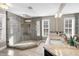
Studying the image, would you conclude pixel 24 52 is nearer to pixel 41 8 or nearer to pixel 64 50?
pixel 64 50

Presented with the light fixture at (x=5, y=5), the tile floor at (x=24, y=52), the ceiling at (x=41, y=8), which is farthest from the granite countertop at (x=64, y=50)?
the light fixture at (x=5, y=5)

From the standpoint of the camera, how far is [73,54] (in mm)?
2172

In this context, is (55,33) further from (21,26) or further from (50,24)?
(21,26)

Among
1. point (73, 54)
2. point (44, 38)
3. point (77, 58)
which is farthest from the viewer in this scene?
point (44, 38)

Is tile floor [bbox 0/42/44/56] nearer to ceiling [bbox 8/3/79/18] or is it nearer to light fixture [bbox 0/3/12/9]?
ceiling [bbox 8/3/79/18]

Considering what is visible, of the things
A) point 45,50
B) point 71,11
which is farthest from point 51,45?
point 71,11

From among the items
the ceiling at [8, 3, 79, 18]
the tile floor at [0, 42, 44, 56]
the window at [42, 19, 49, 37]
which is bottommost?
the tile floor at [0, 42, 44, 56]

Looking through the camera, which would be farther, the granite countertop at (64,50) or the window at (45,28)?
the window at (45,28)

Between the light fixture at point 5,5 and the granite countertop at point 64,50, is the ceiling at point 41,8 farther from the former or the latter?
the granite countertop at point 64,50

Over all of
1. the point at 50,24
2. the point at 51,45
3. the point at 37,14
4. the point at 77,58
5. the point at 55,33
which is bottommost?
the point at 77,58

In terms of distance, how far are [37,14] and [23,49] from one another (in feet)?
2.20

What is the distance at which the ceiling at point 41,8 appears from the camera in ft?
7.98

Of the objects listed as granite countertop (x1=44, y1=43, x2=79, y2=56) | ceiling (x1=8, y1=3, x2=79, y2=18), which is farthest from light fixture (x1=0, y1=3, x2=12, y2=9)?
granite countertop (x1=44, y1=43, x2=79, y2=56)

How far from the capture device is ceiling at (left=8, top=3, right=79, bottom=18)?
2432 millimetres
